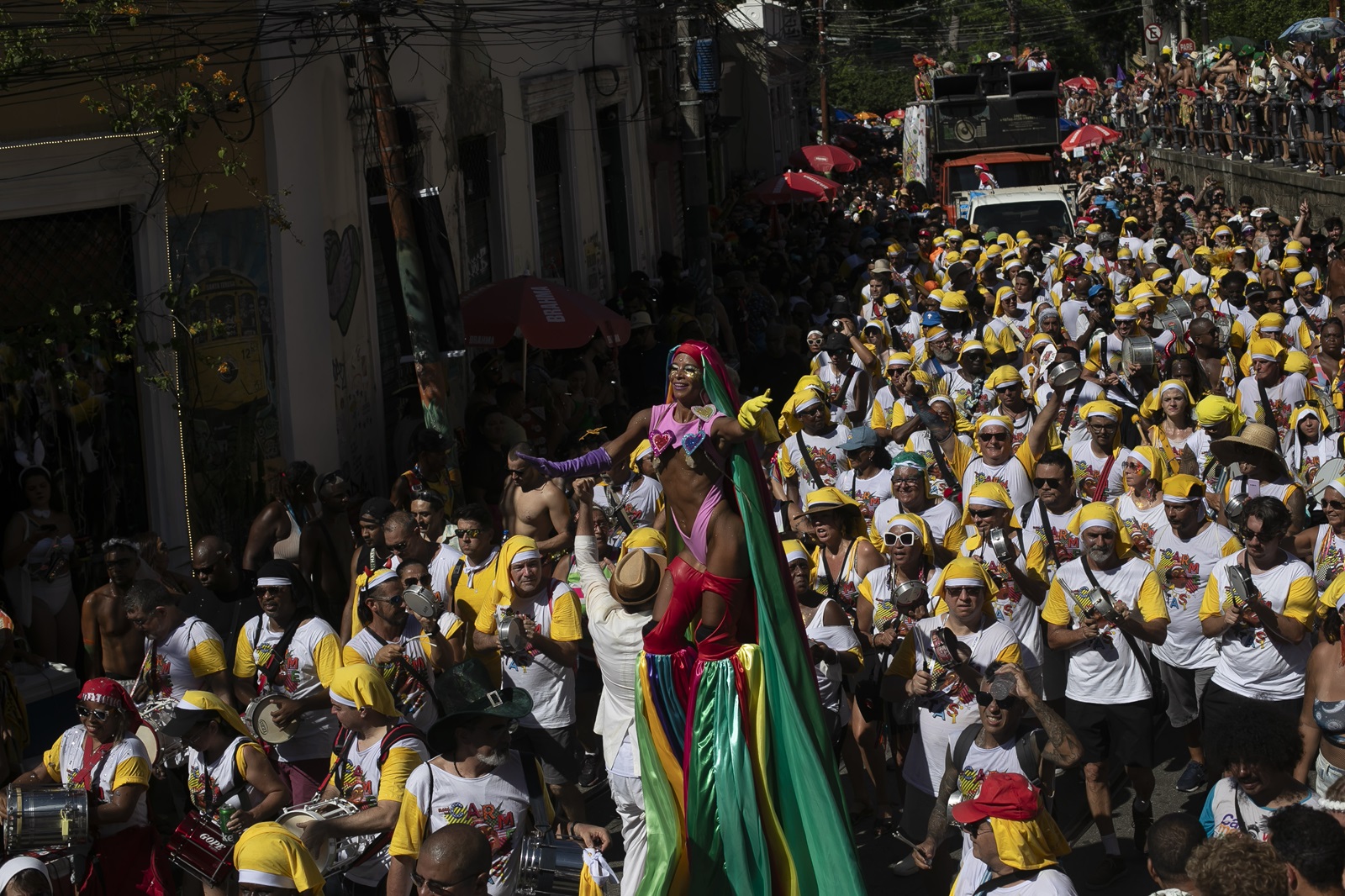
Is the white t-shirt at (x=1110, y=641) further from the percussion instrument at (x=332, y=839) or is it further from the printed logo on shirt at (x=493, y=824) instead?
the percussion instrument at (x=332, y=839)

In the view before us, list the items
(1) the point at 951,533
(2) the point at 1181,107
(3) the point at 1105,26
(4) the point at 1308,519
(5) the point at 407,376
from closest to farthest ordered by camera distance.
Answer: (1) the point at 951,533, (4) the point at 1308,519, (5) the point at 407,376, (2) the point at 1181,107, (3) the point at 1105,26

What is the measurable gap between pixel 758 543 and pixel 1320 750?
243cm

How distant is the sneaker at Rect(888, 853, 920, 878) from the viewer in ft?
25.7

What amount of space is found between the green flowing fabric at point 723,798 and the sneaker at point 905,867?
6.58 feet

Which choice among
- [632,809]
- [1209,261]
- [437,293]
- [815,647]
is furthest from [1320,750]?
[1209,261]

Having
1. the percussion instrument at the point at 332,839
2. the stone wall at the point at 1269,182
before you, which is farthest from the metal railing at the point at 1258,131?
the percussion instrument at the point at 332,839

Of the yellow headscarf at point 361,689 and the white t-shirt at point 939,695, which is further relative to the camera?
the white t-shirt at point 939,695

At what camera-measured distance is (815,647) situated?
7.70 meters

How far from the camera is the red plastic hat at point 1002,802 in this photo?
5605 millimetres

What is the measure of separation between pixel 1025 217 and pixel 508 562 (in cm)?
1744

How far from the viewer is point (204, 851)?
600 centimetres

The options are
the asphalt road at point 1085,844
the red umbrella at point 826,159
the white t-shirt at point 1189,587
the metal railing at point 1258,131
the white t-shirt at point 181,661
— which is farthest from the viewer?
the red umbrella at point 826,159

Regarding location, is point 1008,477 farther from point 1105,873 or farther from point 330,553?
point 330,553

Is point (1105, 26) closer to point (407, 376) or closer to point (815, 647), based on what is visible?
point (407, 376)
